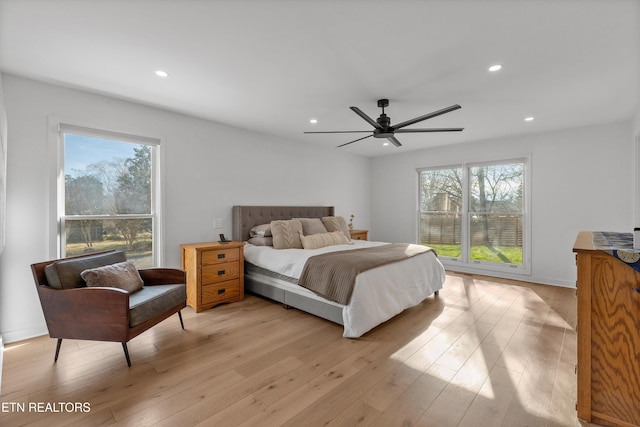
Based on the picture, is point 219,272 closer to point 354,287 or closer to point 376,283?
point 354,287

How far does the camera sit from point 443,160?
546cm

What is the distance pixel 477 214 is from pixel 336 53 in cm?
429

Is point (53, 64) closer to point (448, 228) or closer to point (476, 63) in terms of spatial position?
point (476, 63)

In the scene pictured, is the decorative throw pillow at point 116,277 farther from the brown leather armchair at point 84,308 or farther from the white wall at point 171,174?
the white wall at point 171,174

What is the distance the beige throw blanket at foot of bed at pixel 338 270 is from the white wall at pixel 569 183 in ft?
9.19

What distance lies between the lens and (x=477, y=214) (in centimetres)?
518

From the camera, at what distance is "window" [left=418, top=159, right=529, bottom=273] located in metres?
4.79

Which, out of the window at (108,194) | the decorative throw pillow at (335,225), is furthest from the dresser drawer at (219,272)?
the decorative throw pillow at (335,225)

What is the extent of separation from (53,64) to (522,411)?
171 inches

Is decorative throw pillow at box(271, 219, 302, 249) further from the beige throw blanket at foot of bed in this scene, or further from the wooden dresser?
the wooden dresser

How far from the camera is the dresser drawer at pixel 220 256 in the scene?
10.9 ft

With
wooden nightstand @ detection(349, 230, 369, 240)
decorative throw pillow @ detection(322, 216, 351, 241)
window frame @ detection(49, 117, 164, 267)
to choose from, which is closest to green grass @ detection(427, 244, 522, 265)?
wooden nightstand @ detection(349, 230, 369, 240)

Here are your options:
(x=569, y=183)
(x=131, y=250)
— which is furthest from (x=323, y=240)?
(x=569, y=183)

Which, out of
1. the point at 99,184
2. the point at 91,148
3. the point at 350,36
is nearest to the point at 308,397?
the point at 350,36
